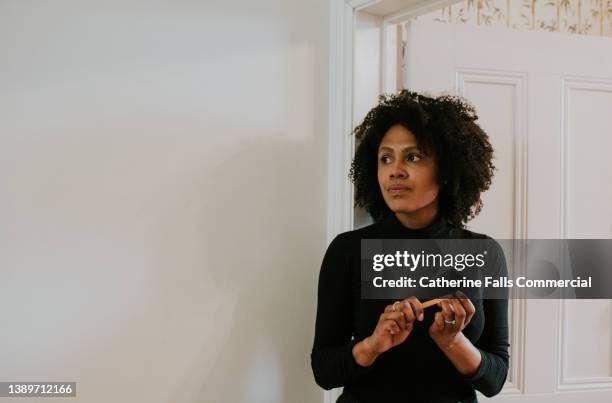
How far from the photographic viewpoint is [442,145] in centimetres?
108

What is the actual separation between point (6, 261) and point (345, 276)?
2.19 ft

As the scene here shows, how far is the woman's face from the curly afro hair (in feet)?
0.05

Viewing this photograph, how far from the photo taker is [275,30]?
1.29 meters

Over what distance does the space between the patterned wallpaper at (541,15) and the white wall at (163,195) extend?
2.05 feet

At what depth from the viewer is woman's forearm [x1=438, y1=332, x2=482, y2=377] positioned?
0.95m

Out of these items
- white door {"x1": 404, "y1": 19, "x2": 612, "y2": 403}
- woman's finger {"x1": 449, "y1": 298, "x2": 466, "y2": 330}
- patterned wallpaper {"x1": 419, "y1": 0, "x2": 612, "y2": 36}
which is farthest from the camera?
patterned wallpaper {"x1": 419, "y1": 0, "x2": 612, "y2": 36}

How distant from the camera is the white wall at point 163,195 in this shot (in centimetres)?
106

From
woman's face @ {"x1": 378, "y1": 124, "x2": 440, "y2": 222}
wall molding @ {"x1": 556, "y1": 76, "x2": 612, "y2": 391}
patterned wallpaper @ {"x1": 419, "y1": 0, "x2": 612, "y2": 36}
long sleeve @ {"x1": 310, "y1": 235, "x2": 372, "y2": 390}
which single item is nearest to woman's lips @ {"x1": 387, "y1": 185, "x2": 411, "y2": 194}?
woman's face @ {"x1": 378, "y1": 124, "x2": 440, "y2": 222}

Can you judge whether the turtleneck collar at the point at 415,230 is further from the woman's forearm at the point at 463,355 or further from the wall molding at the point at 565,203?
the wall molding at the point at 565,203

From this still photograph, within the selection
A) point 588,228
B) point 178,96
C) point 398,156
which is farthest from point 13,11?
point 588,228

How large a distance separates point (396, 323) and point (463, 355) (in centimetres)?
16

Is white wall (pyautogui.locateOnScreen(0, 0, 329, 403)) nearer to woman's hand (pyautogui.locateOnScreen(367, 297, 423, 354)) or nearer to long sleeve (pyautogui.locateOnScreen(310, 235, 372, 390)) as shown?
long sleeve (pyautogui.locateOnScreen(310, 235, 372, 390))

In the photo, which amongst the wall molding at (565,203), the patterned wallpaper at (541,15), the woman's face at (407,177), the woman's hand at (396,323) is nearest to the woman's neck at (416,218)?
the woman's face at (407,177)

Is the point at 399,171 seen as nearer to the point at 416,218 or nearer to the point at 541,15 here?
the point at 416,218
